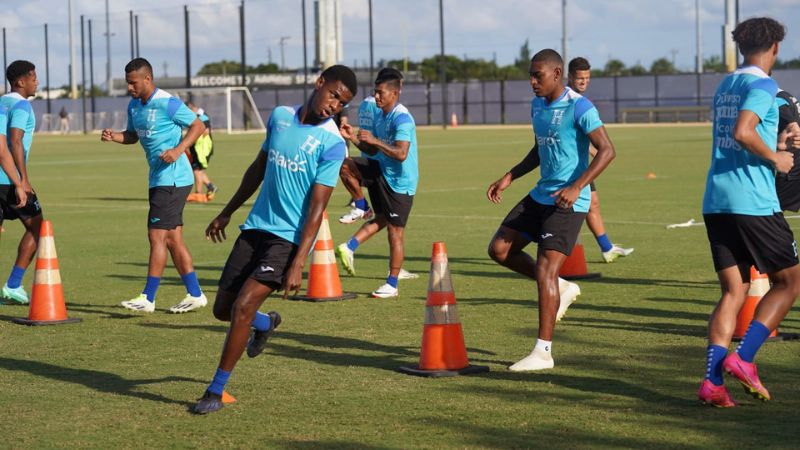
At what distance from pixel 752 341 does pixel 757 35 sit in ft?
5.46

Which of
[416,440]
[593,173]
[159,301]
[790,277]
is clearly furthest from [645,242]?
[416,440]

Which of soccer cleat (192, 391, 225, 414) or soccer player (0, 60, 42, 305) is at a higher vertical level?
soccer player (0, 60, 42, 305)

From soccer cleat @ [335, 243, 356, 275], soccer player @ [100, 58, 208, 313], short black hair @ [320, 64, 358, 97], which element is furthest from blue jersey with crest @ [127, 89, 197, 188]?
short black hair @ [320, 64, 358, 97]

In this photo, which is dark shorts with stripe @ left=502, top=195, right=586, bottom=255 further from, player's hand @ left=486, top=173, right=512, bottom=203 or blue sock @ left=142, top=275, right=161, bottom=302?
blue sock @ left=142, top=275, right=161, bottom=302

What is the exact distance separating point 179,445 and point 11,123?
582 centimetres

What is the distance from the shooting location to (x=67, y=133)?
8638 centimetres

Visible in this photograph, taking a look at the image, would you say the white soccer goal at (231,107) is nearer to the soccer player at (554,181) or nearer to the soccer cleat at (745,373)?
the soccer player at (554,181)

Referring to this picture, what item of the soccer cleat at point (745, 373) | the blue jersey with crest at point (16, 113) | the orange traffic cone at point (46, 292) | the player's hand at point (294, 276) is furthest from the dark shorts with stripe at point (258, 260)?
the blue jersey with crest at point (16, 113)

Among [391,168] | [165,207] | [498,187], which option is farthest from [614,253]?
[165,207]

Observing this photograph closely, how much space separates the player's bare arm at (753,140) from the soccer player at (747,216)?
11 mm

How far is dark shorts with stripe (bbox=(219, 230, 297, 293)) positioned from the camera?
7.24 metres

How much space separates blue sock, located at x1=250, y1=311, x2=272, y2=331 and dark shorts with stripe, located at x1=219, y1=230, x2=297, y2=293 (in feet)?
1.39

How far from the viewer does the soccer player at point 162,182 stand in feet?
36.6

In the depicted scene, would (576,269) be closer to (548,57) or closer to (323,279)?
(323,279)
